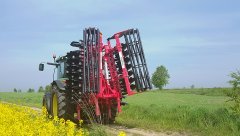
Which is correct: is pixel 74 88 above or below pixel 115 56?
below

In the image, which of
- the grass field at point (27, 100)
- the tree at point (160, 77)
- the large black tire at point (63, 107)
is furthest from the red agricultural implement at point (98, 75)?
the tree at point (160, 77)

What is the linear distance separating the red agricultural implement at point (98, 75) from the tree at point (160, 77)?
6904 centimetres

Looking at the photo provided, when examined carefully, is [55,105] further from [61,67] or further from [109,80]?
[109,80]

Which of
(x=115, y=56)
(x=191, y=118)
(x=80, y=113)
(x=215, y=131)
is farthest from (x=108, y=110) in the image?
(x=215, y=131)

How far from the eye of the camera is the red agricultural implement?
1199 cm

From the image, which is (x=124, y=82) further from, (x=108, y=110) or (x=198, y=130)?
(x=198, y=130)

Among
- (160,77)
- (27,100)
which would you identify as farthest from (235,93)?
(160,77)

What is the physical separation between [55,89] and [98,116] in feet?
7.59

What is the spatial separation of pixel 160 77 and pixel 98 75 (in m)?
72.3

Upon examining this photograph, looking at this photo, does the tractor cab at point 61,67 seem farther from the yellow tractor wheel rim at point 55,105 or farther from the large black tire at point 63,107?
the large black tire at point 63,107

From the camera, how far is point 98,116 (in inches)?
473

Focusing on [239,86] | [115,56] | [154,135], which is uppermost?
[115,56]

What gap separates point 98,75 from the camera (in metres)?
11.9

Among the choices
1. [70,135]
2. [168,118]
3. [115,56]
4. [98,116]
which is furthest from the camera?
[168,118]
